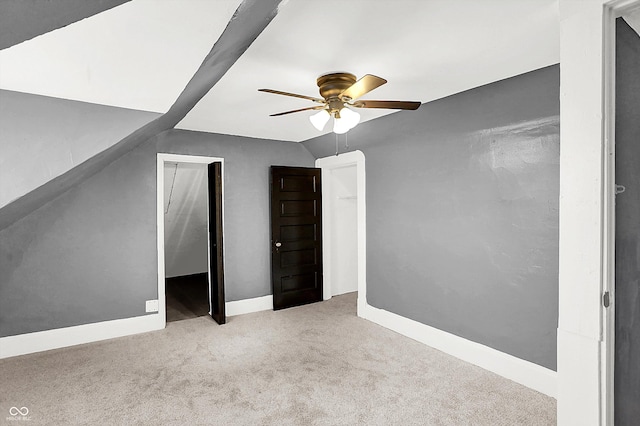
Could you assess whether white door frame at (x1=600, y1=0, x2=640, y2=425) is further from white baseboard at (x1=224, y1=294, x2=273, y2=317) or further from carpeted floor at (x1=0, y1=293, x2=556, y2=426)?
white baseboard at (x1=224, y1=294, x2=273, y2=317)

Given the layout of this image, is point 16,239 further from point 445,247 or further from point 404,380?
point 445,247

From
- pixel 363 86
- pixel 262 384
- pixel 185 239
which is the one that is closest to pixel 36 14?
pixel 363 86

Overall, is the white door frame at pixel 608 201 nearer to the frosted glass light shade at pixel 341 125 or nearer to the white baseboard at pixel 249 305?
the frosted glass light shade at pixel 341 125

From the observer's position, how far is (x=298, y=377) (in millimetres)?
2916

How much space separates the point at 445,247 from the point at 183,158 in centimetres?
319

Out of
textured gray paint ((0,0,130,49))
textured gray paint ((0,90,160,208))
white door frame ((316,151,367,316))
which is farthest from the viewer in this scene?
white door frame ((316,151,367,316))

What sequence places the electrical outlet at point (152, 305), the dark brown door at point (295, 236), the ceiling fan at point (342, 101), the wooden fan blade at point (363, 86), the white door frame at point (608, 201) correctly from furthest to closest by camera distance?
the dark brown door at point (295, 236), the electrical outlet at point (152, 305), the ceiling fan at point (342, 101), the wooden fan blade at point (363, 86), the white door frame at point (608, 201)

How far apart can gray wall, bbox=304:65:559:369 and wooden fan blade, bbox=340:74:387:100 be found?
1295 millimetres

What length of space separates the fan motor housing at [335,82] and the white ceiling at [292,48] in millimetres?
49

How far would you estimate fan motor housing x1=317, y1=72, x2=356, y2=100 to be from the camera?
2.52 metres

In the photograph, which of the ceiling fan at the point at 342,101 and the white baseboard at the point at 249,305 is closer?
the ceiling fan at the point at 342,101

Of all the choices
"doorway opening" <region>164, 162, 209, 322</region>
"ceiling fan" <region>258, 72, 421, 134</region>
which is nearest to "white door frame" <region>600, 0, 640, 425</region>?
"ceiling fan" <region>258, 72, 421, 134</region>

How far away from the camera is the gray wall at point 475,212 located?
267 centimetres

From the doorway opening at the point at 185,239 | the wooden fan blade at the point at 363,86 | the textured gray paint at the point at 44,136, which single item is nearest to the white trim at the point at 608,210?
the wooden fan blade at the point at 363,86
